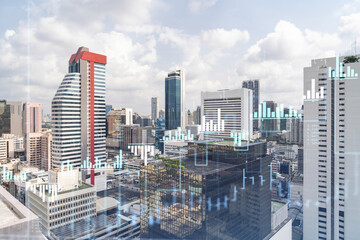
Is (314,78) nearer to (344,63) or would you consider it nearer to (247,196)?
(344,63)

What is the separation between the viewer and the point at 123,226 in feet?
21.7

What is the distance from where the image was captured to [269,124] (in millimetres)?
6094

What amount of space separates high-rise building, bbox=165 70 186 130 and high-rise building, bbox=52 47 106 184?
3.13 meters

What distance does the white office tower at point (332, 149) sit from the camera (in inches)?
211

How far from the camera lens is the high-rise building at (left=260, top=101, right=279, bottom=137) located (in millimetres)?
5088

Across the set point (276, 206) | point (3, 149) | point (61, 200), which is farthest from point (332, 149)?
point (3, 149)

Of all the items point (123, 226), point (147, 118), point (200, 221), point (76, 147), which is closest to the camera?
point (200, 221)

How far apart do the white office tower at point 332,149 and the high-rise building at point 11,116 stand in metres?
9.31

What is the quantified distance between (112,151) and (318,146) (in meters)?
9.35

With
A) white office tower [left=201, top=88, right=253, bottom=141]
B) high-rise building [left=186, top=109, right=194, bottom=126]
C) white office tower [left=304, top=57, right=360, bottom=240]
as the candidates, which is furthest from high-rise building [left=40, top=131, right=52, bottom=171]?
white office tower [left=304, top=57, right=360, bottom=240]

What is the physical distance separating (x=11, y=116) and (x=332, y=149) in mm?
11139

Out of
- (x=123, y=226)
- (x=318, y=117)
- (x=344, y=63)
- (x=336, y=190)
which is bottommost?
(x=123, y=226)

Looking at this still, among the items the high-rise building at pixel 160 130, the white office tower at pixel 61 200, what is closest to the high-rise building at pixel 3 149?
the white office tower at pixel 61 200

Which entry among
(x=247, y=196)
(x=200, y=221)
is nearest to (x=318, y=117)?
(x=247, y=196)
